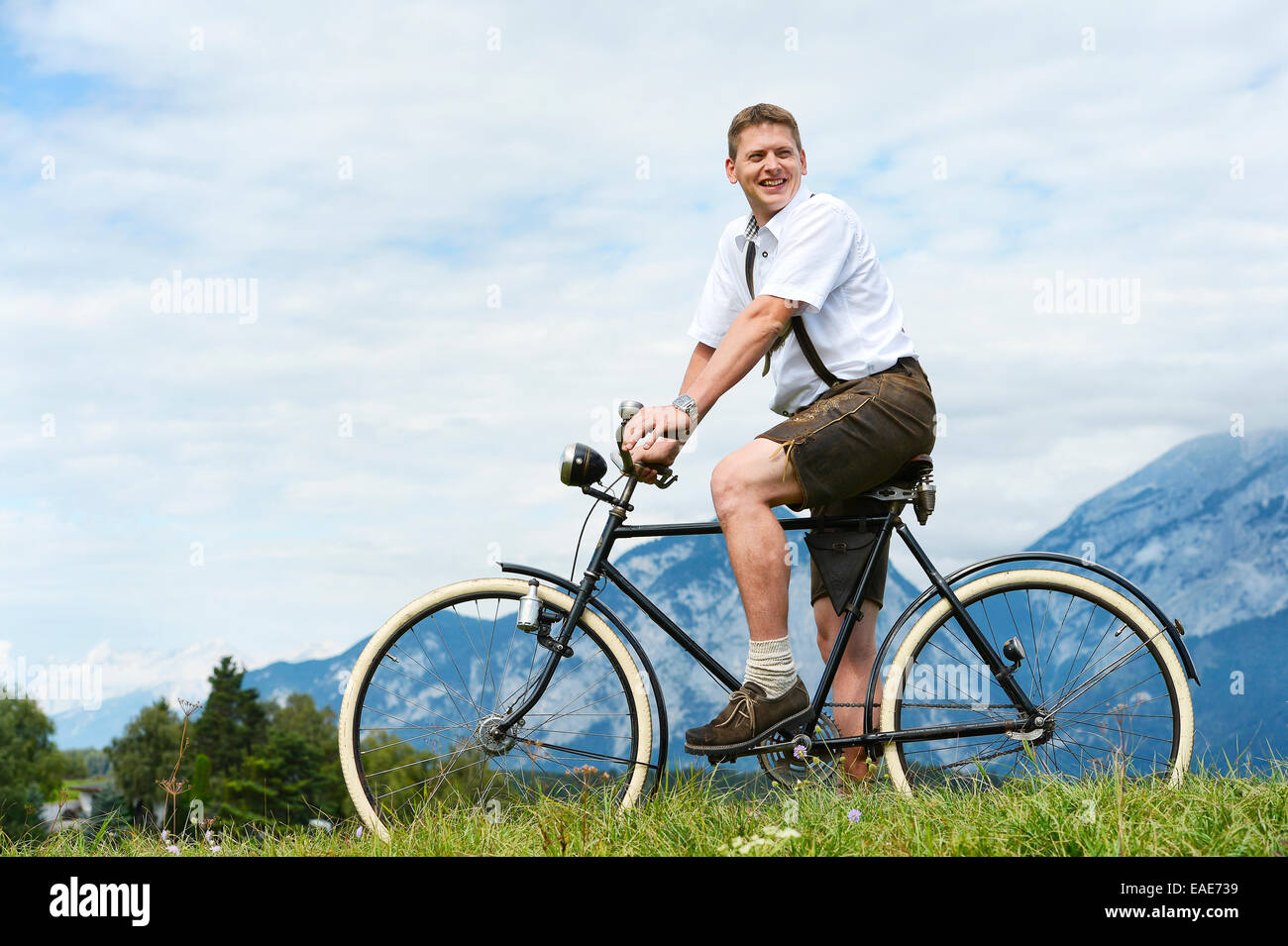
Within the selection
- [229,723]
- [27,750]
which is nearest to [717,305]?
[229,723]

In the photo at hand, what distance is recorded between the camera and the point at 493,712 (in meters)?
4.24

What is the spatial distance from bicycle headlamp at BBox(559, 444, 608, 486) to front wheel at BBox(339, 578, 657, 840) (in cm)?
50

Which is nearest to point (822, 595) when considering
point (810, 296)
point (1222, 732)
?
point (810, 296)

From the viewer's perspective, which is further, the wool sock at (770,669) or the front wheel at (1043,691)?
the front wheel at (1043,691)

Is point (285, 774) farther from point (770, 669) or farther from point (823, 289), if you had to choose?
point (823, 289)

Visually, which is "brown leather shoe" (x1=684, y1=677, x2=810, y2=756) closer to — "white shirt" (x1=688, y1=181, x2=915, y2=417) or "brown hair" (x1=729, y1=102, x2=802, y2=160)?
"white shirt" (x1=688, y1=181, x2=915, y2=417)

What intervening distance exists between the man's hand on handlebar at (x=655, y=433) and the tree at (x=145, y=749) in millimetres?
66703

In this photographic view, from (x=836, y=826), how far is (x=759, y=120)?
282cm

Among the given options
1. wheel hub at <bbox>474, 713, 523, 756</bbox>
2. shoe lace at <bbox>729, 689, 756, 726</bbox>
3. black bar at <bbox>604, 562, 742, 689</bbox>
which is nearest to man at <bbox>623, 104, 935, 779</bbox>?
shoe lace at <bbox>729, 689, 756, 726</bbox>

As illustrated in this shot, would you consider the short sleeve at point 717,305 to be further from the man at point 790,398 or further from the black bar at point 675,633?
the black bar at point 675,633

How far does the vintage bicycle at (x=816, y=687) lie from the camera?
13.7 ft

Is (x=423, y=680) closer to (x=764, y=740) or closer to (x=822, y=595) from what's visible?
(x=764, y=740)

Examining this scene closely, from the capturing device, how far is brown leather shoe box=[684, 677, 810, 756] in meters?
4.08

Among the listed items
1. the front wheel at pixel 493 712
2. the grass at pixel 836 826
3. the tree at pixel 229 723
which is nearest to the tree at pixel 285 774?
the tree at pixel 229 723
